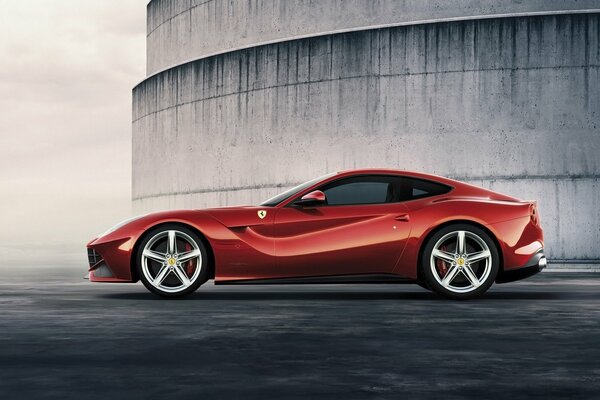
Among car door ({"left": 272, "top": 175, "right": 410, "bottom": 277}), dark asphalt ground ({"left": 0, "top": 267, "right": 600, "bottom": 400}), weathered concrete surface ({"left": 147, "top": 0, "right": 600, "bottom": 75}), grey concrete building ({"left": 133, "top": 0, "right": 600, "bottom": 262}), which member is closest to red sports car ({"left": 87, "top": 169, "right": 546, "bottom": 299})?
car door ({"left": 272, "top": 175, "right": 410, "bottom": 277})

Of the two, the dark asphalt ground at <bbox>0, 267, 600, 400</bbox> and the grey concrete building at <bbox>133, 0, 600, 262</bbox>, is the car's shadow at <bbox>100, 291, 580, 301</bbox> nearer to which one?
the dark asphalt ground at <bbox>0, 267, 600, 400</bbox>

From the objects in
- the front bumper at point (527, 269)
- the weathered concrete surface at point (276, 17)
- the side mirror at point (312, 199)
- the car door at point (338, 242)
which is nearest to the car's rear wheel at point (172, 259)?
the car door at point (338, 242)

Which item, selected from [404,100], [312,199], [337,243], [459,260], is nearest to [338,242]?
[337,243]

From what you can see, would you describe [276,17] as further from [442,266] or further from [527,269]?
[527,269]

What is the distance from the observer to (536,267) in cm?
968

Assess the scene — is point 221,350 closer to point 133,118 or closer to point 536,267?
point 536,267

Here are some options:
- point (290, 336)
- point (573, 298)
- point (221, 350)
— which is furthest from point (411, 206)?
point (221, 350)

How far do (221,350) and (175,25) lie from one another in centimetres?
2196

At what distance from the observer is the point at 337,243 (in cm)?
951

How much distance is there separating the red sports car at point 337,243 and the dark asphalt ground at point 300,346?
11.6 inches

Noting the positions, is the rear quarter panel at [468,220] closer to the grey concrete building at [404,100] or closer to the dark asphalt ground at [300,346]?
the dark asphalt ground at [300,346]

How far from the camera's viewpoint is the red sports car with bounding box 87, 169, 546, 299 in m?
9.51

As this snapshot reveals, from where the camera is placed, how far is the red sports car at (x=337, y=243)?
9.51 m

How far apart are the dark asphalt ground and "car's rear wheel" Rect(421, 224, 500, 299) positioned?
0.60 feet
